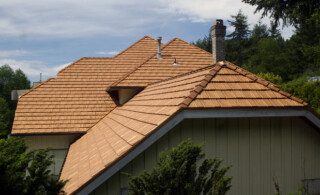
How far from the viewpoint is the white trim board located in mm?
4373

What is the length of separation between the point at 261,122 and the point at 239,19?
54.7 meters

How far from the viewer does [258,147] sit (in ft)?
18.3

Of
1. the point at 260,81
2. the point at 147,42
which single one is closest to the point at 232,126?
the point at 260,81

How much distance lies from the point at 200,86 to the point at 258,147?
1696 millimetres

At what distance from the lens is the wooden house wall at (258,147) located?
17.5 ft

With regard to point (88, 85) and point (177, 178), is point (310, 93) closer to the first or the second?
point (88, 85)

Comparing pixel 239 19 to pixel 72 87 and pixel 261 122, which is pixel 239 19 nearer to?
pixel 72 87

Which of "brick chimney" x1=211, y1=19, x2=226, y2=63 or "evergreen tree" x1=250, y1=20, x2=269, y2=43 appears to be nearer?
"brick chimney" x1=211, y1=19, x2=226, y2=63

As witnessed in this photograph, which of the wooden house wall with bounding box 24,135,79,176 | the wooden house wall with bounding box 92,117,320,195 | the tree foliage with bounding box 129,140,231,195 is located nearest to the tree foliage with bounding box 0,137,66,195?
the tree foliage with bounding box 129,140,231,195

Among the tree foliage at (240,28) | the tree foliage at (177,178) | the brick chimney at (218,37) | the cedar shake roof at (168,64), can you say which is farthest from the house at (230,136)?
the tree foliage at (240,28)

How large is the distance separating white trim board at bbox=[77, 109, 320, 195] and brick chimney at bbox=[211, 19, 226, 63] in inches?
149

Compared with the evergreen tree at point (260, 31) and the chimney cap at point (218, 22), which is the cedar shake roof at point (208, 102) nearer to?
the chimney cap at point (218, 22)

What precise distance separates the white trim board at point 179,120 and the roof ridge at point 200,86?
22 cm

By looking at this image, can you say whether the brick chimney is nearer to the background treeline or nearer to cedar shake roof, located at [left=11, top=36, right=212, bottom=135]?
cedar shake roof, located at [left=11, top=36, right=212, bottom=135]
